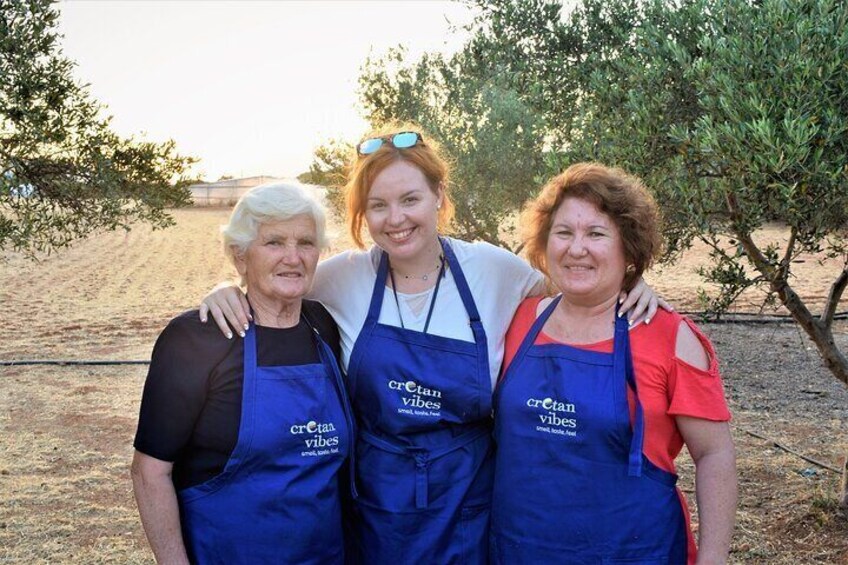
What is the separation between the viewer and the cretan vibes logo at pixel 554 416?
2762mm

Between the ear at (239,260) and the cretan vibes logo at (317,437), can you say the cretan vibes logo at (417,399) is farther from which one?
the ear at (239,260)

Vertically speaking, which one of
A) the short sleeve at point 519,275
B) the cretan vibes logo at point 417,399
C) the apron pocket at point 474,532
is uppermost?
the short sleeve at point 519,275

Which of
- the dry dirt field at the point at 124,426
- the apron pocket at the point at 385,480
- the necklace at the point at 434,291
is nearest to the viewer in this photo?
the apron pocket at the point at 385,480

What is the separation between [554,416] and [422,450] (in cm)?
52

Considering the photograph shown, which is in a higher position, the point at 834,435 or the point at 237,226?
the point at 237,226

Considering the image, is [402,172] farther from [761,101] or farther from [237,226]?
[761,101]

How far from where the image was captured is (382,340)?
3098mm

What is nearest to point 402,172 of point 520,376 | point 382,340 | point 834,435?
point 382,340

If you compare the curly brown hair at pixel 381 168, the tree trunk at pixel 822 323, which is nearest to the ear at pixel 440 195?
the curly brown hair at pixel 381 168

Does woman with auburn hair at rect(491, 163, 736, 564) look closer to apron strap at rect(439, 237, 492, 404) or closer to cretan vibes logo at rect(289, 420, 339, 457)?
apron strap at rect(439, 237, 492, 404)

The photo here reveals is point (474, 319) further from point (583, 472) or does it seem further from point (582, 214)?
point (583, 472)

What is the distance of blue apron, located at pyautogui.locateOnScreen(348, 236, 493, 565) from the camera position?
3000mm

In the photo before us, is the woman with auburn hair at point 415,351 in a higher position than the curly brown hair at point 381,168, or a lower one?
lower

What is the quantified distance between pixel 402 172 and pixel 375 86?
398 inches
